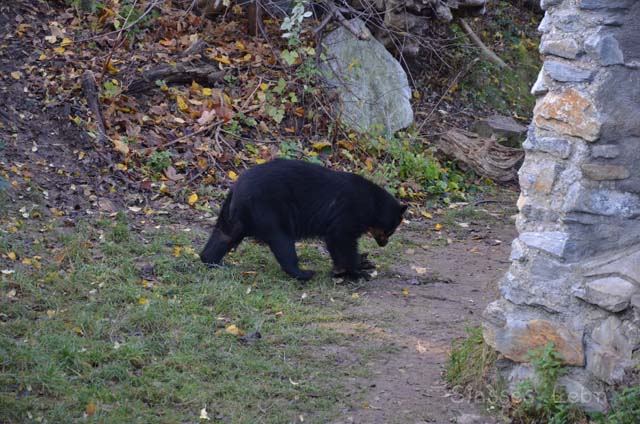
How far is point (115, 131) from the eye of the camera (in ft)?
32.8

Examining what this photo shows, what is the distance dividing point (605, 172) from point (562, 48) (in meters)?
0.76

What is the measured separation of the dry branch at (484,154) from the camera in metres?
11.6

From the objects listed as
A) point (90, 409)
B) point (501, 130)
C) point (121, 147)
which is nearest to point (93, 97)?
point (121, 147)

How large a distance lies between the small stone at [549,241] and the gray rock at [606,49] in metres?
1.02

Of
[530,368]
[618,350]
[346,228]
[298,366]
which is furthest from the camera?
[346,228]

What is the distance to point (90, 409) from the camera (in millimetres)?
4973

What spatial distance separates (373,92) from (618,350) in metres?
7.85

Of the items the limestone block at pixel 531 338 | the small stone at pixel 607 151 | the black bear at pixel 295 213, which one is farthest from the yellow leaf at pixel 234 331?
the small stone at pixel 607 151

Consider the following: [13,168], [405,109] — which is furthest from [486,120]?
[13,168]

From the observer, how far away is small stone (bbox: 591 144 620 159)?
479 centimetres

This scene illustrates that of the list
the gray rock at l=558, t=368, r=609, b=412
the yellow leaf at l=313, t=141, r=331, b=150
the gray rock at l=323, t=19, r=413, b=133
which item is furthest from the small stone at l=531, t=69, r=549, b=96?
the gray rock at l=323, t=19, r=413, b=133

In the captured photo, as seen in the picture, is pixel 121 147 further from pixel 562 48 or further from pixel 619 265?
pixel 619 265

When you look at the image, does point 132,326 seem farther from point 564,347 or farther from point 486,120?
point 486,120

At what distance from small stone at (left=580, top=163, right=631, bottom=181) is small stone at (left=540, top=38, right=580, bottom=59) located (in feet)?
2.11
